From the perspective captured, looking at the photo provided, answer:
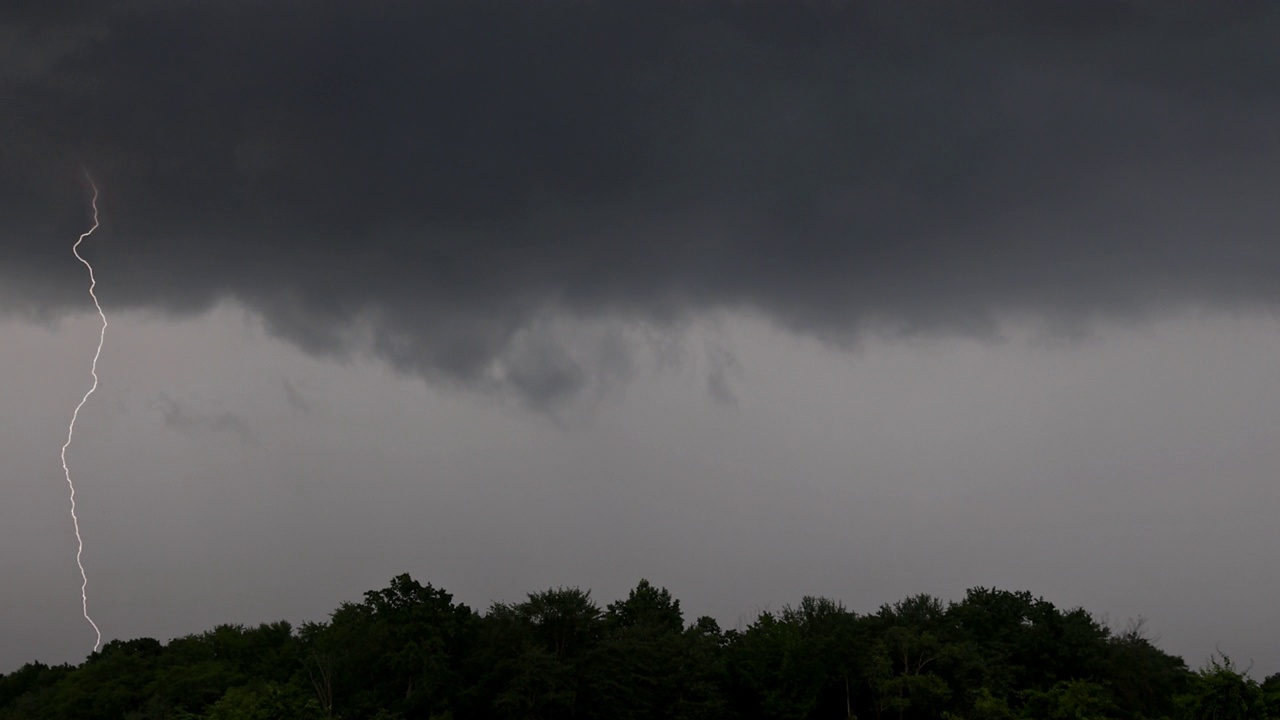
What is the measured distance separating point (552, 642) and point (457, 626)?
8221mm

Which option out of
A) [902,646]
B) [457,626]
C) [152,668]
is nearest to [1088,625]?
[902,646]

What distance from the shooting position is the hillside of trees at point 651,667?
8338 cm

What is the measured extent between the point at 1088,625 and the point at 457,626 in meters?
55.3

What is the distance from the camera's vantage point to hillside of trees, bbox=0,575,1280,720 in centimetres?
8338

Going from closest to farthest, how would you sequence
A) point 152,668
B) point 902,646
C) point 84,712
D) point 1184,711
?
point 1184,711
point 902,646
point 84,712
point 152,668

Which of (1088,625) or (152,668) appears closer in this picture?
(1088,625)

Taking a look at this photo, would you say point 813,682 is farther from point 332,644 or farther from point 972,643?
point 332,644

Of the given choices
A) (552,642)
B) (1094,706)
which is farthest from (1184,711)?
(552,642)

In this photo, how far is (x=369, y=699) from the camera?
83312 millimetres

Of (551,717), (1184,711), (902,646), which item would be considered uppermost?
(902,646)

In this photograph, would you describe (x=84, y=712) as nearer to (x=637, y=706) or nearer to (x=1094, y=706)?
(x=637, y=706)

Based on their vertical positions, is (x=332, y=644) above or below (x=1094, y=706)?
above

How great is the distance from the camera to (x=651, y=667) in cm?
8706

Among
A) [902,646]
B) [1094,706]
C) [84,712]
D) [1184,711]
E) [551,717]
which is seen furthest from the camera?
[84,712]
